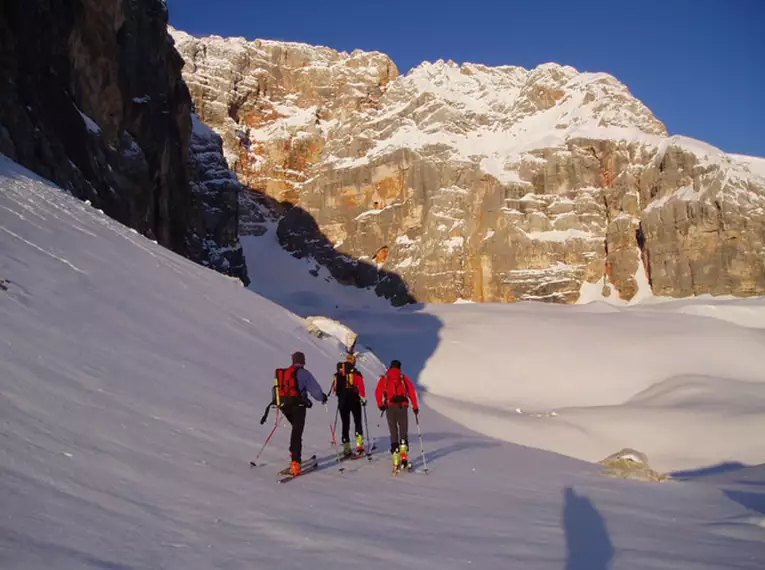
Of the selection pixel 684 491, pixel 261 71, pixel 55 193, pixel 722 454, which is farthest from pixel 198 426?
pixel 261 71

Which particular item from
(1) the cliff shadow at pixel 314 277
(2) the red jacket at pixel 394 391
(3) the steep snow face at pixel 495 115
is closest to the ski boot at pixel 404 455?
(2) the red jacket at pixel 394 391

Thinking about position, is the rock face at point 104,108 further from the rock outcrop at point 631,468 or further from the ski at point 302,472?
the rock outcrop at point 631,468

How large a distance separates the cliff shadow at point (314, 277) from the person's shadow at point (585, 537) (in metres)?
49.7

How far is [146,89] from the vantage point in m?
42.0

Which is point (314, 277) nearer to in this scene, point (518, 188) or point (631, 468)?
point (518, 188)

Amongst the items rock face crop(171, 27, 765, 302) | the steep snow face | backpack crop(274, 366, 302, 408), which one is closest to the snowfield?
backpack crop(274, 366, 302, 408)

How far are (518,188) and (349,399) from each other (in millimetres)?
73056

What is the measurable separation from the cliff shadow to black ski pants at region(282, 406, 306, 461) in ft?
162

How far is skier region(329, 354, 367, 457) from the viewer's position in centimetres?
972

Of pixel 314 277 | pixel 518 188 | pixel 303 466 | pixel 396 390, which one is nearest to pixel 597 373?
pixel 396 390

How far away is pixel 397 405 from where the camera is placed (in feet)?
29.8

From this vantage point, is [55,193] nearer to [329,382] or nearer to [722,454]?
[329,382]

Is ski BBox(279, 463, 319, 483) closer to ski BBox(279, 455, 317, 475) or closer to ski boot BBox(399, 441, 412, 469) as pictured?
ski BBox(279, 455, 317, 475)

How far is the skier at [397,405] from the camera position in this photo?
29.2ft
